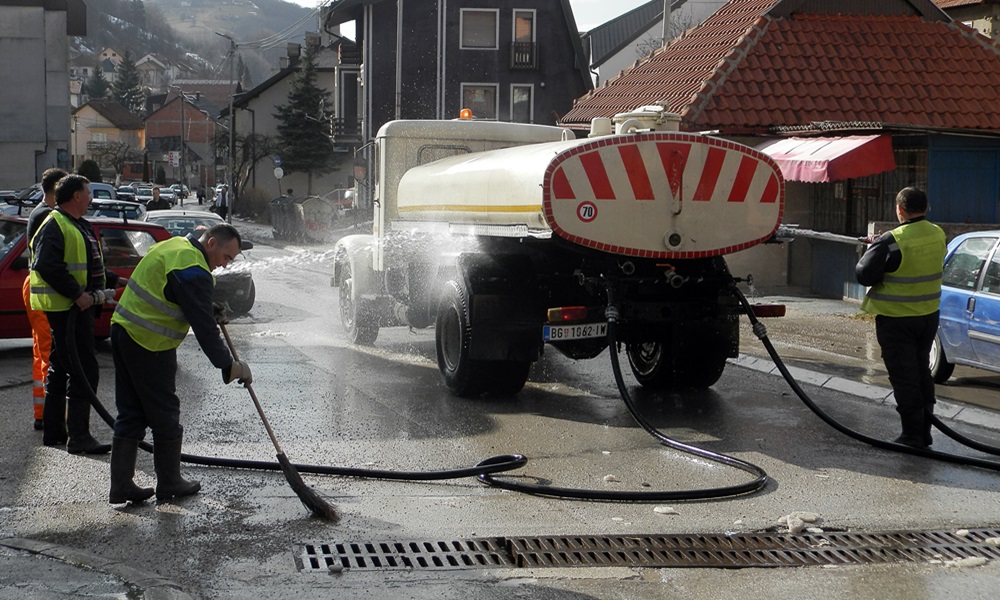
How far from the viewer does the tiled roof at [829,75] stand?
60.3 ft

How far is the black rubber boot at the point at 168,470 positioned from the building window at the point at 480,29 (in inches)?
1583

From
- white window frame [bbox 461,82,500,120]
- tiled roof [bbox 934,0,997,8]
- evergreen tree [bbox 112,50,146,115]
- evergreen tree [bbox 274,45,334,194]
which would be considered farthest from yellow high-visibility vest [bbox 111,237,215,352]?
evergreen tree [bbox 112,50,146,115]

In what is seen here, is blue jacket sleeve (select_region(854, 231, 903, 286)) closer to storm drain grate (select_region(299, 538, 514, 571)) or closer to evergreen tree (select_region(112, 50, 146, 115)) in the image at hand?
storm drain grate (select_region(299, 538, 514, 571))

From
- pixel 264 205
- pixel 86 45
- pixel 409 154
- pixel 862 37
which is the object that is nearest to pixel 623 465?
pixel 409 154

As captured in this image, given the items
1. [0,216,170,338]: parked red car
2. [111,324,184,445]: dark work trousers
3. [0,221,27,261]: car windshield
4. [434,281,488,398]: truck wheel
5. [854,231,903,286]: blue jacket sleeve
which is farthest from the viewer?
[0,221,27,261]: car windshield

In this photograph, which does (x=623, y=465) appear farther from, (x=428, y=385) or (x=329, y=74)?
(x=329, y=74)

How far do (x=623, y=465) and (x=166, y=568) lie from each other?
131 inches

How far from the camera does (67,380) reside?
26.2 feet

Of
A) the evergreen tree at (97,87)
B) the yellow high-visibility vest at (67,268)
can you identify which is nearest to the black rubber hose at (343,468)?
the yellow high-visibility vest at (67,268)

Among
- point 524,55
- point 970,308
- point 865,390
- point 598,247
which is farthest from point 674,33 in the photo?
point 598,247

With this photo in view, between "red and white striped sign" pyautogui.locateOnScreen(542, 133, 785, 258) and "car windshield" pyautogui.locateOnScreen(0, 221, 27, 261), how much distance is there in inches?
261

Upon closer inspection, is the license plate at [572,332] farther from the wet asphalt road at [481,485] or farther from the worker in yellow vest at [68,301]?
the worker in yellow vest at [68,301]

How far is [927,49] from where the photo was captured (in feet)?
65.7

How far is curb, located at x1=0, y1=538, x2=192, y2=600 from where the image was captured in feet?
16.7
